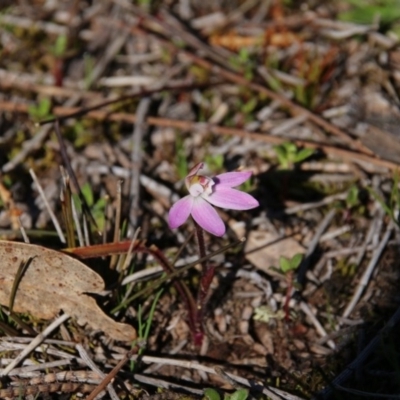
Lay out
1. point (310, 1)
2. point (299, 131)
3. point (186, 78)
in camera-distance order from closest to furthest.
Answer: point (299, 131) → point (186, 78) → point (310, 1)

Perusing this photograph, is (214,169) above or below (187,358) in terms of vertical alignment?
above

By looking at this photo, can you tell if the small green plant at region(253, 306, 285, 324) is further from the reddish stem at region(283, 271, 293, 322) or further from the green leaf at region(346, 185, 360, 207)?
the green leaf at region(346, 185, 360, 207)

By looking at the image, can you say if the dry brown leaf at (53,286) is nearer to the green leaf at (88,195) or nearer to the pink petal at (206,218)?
the pink petal at (206,218)

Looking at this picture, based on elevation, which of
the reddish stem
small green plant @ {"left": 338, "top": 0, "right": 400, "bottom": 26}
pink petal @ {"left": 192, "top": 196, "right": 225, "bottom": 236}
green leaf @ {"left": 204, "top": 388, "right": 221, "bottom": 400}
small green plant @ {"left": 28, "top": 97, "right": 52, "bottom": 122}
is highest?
small green plant @ {"left": 338, "top": 0, "right": 400, "bottom": 26}

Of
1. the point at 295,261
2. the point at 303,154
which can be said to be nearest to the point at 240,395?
the point at 295,261

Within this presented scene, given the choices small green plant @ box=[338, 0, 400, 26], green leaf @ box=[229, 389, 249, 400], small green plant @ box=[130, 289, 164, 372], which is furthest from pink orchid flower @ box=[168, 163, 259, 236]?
small green plant @ box=[338, 0, 400, 26]

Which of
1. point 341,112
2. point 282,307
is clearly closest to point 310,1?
point 341,112

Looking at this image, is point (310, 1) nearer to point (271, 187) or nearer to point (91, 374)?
point (271, 187)
